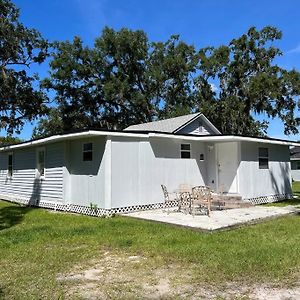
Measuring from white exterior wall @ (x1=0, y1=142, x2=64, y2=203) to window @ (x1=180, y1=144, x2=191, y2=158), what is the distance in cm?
459

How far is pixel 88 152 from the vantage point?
486 inches

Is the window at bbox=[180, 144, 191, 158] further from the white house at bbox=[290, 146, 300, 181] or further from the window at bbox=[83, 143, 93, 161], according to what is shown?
the white house at bbox=[290, 146, 300, 181]

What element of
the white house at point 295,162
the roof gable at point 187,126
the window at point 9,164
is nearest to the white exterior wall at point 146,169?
the roof gable at point 187,126

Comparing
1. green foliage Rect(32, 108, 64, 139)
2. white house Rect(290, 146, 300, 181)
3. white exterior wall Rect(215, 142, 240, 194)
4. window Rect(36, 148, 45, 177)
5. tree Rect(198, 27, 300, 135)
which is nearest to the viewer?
white exterior wall Rect(215, 142, 240, 194)

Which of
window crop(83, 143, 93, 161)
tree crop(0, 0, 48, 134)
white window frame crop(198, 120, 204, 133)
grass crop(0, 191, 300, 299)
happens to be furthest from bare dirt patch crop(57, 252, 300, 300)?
tree crop(0, 0, 48, 134)

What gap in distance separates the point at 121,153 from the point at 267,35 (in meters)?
21.4

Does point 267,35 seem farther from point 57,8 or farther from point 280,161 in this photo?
point 57,8

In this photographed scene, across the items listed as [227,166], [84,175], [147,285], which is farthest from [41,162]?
[147,285]

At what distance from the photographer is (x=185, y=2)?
50.5 feet

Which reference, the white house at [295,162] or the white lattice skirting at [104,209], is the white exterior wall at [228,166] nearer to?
the white lattice skirting at [104,209]

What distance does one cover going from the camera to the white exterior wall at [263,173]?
14.1 m

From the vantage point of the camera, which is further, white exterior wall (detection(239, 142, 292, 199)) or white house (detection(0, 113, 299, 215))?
white exterior wall (detection(239, 142, 292, 199))

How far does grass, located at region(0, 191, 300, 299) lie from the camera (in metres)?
5.07

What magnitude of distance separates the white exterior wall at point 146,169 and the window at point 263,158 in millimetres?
2947
